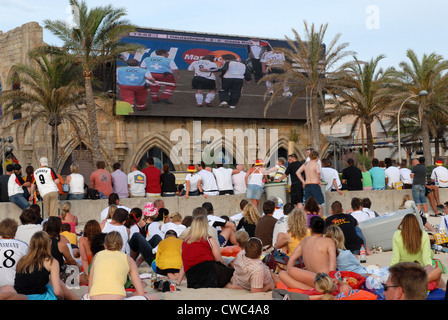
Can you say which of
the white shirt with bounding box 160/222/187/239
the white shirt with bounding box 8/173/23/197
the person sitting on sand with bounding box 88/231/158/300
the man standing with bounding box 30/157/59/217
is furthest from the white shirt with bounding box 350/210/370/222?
the white shirt with bounding box 8/173/23/197

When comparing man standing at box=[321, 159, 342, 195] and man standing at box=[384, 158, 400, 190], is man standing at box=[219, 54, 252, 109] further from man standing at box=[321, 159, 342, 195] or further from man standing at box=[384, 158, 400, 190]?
man standing at box=[321, 159, 342, 195]

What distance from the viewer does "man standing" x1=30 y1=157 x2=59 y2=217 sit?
45.4 ft

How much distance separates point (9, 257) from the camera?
7.17m

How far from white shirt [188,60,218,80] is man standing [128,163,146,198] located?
21.5 m

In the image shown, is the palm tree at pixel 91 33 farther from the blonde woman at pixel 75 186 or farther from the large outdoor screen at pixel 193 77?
the blonde woman at pixel 75 186

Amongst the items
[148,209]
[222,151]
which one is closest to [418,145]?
[222,151]

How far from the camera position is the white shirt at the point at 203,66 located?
36812mm

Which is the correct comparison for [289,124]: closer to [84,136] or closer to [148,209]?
[84,136]

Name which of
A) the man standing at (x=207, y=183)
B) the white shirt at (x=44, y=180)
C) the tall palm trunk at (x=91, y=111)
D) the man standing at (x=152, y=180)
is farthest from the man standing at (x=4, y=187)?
the tall palm trunk at (x=91, y=111)

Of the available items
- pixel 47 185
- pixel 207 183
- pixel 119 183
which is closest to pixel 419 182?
pixel 207 183

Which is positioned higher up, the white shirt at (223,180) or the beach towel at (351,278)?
the white shirt at (223,180)

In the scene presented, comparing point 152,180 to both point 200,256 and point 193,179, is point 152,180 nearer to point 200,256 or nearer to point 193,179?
point 193,179

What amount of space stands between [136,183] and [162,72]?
20632 millimetres

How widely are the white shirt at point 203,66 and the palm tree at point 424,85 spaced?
36.0 ft
